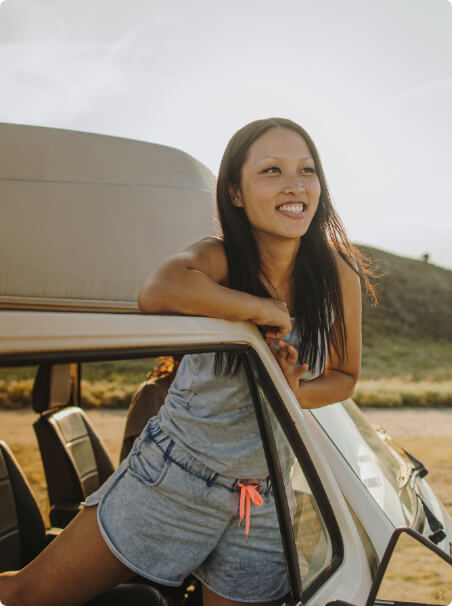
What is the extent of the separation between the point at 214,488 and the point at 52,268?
105cm

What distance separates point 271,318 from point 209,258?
0.30 meters

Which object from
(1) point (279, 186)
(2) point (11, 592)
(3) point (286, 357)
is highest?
(1) point (279, 186)

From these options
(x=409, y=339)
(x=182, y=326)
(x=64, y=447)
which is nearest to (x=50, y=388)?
(x=64, y=447)

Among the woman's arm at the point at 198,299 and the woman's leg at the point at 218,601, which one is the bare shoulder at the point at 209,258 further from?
the woman's leg at the point at 218,601

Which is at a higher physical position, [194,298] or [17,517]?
[194,298]

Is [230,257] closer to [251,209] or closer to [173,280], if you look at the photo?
[251,209]

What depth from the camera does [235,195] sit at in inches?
68.4

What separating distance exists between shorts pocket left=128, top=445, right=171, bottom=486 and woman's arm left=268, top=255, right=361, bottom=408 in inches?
15.4

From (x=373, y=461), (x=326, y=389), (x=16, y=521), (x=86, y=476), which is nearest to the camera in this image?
(x=326, y=389)

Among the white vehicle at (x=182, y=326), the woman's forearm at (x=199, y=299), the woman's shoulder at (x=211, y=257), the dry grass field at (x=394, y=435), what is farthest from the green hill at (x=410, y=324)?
the woman's forearm at (x=199, y=299)

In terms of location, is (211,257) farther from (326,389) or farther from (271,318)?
(326,389)

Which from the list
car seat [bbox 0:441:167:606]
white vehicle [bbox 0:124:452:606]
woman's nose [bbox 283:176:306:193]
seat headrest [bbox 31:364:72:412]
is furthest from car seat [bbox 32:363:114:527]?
woman's nose [bbox 283:176:306:193]

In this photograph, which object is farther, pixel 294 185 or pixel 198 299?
pixel 294 185

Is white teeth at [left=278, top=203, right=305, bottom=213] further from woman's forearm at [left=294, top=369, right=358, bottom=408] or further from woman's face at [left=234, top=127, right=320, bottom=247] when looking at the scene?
woman's forearm at [left=294, top=369, right=358, bottom=408]
